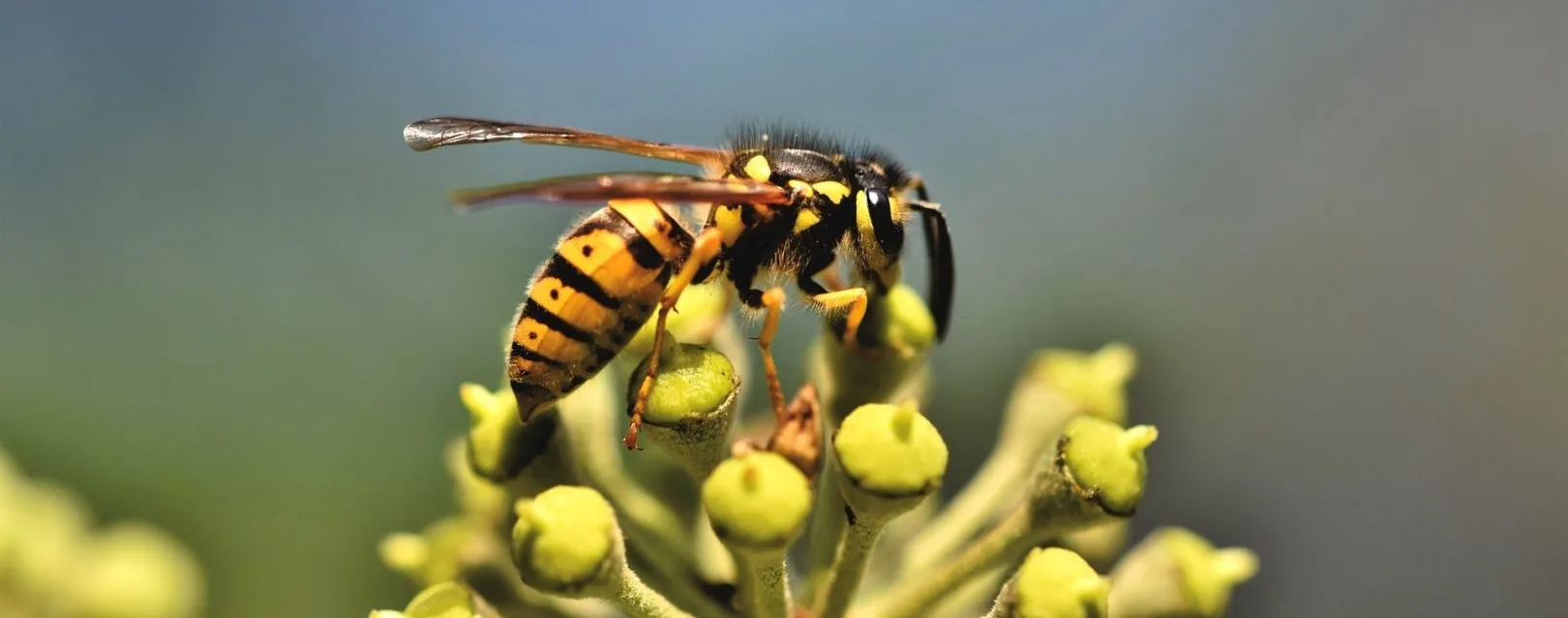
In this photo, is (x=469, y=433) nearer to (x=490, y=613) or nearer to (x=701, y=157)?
(x=490, y=613)

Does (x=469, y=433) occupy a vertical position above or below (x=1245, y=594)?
above

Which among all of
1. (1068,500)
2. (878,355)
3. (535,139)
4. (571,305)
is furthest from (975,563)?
(535,139)

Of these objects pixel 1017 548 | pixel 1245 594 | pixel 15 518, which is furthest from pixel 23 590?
pixel 1245 594

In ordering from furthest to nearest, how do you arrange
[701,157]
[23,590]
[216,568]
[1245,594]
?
[1245,594]
[216,568]
[701,157]
[23,590]

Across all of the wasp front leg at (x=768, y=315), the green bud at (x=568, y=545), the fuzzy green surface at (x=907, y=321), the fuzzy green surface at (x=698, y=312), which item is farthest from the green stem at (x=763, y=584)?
the fuzzy green surface at (x=698, y=312)

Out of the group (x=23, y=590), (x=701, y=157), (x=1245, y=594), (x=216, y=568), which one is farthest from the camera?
(x=1245, y=594)

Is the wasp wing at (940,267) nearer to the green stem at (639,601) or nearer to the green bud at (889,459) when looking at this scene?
the green bud at (889,459)

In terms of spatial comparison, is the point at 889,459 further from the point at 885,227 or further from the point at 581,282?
the point at 885,227

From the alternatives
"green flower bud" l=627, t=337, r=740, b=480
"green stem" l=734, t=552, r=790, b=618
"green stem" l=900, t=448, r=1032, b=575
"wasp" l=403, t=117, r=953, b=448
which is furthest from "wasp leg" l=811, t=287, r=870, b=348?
"green stem" l=734, t=552, r=790, b=618
